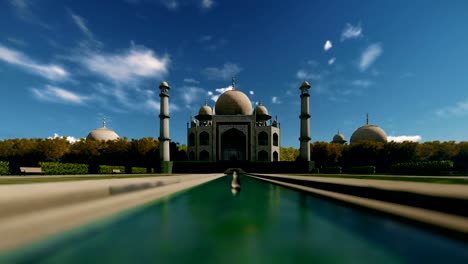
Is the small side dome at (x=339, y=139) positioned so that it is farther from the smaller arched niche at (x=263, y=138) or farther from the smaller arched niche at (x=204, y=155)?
the smaller arched niche at (x=204, y=155)

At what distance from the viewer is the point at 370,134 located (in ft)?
189

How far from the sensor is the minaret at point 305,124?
3472 cm

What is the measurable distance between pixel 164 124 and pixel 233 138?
1356 cm

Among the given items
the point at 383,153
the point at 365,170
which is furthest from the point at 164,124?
the point at 383,153

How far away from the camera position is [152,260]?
7.62 feet

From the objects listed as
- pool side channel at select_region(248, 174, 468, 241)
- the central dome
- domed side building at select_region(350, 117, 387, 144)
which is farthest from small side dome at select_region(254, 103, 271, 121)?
pool side channel at select_region(248, 174, 468, 241)

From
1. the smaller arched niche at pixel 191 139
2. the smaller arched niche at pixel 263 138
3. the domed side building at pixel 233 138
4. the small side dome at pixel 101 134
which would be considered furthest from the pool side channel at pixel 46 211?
the small side dome at pixel 101 134

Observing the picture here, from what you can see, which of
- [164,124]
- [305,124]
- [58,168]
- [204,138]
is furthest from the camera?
[204,138]

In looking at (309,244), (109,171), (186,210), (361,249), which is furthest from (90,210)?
(109,171)

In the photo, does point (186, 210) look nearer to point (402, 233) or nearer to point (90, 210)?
point (90, 210)

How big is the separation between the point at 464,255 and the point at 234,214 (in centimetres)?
315

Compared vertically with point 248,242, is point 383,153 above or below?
above

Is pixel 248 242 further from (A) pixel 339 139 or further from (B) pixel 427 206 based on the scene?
(A) pixel 339 139

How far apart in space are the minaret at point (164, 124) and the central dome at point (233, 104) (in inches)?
458
